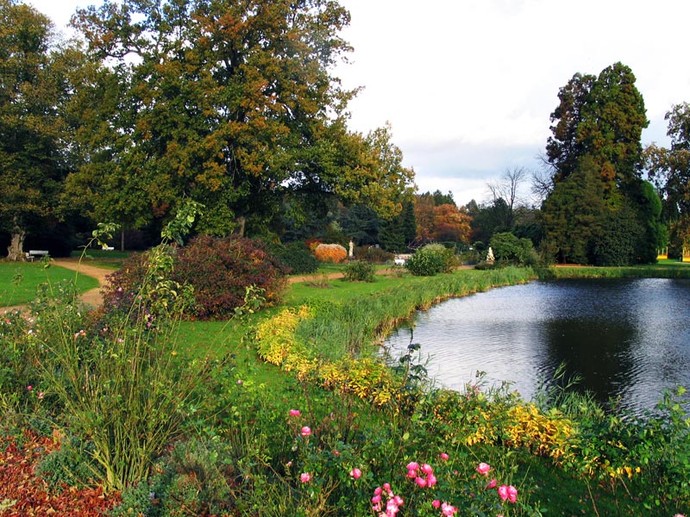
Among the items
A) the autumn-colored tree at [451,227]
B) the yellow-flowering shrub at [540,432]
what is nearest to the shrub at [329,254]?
the autumn-colored tree at [451,227]

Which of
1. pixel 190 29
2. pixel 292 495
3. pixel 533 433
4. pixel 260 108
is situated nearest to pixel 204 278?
pixel 533 433

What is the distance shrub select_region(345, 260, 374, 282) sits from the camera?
19328 mm

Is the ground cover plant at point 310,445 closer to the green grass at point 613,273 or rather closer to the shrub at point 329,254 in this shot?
the green grass at point 613,273

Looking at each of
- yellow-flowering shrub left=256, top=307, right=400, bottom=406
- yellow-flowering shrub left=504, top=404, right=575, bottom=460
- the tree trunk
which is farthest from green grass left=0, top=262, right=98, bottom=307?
yellow-flowering shrub left=504, top=404, right=575, bottom=460

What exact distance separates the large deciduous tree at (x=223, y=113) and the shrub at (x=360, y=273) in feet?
7.23

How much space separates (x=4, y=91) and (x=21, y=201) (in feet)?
14.6

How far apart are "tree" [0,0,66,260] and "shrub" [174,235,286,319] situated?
16.0 m

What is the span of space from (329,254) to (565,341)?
2055 centimetres

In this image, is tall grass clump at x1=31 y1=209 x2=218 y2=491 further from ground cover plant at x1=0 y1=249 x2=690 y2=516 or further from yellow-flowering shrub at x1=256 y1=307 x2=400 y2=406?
yellow-flowering shrub at x1=256 y1=307 x2=400 y2=406

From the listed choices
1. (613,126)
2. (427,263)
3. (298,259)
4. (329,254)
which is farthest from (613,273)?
(298,259)

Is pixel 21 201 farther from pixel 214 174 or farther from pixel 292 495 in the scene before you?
pixel 292 495

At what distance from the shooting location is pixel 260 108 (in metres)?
17.5

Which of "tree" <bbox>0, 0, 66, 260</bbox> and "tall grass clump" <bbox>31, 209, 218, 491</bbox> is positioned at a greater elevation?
"tree" <bbox>0, 0, 66, 260</bbox>

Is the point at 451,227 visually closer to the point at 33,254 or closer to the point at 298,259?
the point at 298,259
